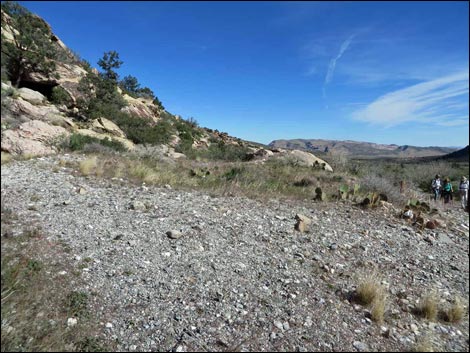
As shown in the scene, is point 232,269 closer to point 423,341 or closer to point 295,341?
point 295,341

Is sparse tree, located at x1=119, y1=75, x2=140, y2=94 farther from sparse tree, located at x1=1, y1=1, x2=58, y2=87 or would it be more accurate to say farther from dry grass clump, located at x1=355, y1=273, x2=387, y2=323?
dry grass clump, located at x1=355, y1=273, x2=387, y2=323

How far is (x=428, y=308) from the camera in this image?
14.7 feet

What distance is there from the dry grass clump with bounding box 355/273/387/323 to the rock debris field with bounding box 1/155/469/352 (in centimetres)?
18

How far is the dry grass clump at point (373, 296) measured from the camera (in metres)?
4.32

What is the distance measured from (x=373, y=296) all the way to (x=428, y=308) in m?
0.74

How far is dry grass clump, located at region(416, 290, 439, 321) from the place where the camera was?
14.6ft

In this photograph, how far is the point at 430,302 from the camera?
450 centimetres

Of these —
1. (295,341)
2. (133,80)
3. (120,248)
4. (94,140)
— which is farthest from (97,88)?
(295,341)

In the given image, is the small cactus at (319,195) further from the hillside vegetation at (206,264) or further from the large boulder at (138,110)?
the large boulder at (138,110)

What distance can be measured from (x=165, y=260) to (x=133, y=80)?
3772 cm

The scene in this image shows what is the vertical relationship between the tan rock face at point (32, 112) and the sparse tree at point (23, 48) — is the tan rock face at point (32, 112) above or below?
below

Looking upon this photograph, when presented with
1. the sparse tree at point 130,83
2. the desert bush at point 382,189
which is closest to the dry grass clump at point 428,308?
the desert bush at point 382,189

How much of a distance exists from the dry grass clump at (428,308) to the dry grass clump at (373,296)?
0.49 meters

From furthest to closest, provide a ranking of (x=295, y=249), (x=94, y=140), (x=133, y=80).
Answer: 1. (x=133, y=80)
2. (x=94, y=140)
3. (x=295, y=249)
